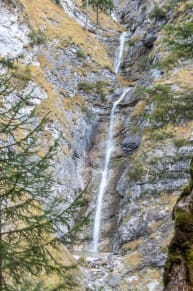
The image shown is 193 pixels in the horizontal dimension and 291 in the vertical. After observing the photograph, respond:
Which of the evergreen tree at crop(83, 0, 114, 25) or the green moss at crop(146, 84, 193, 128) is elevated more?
the evergreen tree at crop(83, 0, 114, 25)

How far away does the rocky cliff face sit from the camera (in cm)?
2303

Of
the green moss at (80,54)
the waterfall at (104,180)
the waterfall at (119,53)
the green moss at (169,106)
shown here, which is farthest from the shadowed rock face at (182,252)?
the waterfall at (119,53)

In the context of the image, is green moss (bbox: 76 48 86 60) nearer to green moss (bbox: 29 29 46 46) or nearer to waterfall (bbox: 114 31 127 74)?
green moss (bbox: 29 29 46 46)

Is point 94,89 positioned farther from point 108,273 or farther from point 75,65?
point 108,273

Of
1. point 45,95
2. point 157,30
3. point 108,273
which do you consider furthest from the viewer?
point 157,30

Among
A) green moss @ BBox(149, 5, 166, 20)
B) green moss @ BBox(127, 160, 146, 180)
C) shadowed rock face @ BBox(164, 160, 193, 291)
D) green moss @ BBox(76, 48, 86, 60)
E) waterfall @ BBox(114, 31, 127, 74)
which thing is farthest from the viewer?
waterfall @ BBox(114, 31, 127, 74)

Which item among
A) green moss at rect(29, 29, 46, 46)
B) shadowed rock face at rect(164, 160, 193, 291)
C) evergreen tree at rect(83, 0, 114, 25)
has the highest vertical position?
evergreen tree at rect(83, 0, 114, 25)

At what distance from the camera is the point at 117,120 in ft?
117

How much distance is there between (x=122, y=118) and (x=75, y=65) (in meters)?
7.49

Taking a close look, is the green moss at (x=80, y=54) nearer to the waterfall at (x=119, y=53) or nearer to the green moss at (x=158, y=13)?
the waterfall at (x=119, y=53)

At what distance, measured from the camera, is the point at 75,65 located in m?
39.2

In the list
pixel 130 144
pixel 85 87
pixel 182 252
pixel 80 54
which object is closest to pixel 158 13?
pixel 80 54

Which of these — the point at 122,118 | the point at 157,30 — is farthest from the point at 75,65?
the point at 157,30

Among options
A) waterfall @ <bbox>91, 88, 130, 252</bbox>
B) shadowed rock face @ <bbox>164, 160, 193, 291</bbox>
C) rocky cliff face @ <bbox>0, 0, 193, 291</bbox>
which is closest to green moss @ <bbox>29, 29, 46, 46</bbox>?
rocky cliff face @ <bbox>0, 0, 193, 291</bbox>
